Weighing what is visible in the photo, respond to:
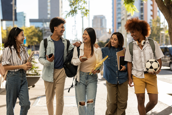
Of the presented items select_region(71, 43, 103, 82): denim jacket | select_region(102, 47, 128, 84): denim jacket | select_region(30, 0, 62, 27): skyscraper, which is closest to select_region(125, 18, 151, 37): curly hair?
select_region(102, 47, 128, 84): denim jacket

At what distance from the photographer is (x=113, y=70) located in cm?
459

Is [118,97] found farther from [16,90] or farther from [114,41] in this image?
[16,90]

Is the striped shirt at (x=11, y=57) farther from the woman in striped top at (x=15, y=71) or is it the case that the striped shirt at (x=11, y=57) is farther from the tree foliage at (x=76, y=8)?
the tree foliage at (x=76, y=8)

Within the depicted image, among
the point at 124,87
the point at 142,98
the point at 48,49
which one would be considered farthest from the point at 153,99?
the point at 48,49

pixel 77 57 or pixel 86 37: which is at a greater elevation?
pixel 86 37

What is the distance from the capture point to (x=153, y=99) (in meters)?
4.30

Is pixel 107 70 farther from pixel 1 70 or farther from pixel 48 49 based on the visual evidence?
pixel 1 70

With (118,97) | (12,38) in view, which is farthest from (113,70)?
(12,38)

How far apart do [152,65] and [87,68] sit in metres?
1.17

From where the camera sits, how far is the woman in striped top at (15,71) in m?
3.86

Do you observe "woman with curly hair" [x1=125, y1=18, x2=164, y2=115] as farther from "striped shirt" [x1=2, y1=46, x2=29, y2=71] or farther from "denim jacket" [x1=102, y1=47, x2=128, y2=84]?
"striped shirt" [x1=2, y1=46, x2=29, y2=71]

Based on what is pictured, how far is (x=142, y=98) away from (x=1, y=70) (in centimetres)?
266

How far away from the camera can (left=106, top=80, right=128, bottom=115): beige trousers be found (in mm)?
4582

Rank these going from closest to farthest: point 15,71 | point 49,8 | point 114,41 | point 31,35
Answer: point 15,71 → point 114,41 → point 31,35 → point 49,8
